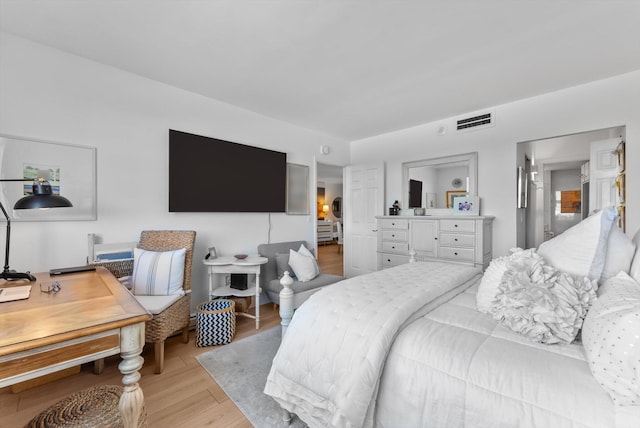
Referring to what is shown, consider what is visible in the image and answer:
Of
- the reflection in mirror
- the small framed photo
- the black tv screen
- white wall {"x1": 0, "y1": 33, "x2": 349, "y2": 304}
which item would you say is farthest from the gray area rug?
the reflection in mirror

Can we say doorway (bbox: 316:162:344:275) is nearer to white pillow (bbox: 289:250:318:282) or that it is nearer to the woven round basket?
white pillow (bbox: 289:250:318:282)

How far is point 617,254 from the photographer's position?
130cm

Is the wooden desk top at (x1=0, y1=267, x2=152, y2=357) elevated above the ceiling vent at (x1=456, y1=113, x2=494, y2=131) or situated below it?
below

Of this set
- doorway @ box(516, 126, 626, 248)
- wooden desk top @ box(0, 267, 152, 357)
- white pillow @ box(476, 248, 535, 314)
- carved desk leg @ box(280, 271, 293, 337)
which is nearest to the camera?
wooden desk top @ box(0, 267, 152, 357)

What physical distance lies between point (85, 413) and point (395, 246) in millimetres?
3543

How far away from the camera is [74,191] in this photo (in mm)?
2348

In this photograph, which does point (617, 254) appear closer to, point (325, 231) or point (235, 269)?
point (235, 269)

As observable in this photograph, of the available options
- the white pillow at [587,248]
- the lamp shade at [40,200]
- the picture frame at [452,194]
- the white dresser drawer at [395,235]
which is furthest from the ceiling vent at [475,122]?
the lamp shade at [40,200]

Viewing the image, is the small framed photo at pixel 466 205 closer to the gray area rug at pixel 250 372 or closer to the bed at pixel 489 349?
the bed at pixel 489 349

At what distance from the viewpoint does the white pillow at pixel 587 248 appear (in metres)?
1.29

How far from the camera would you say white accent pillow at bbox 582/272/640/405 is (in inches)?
30.4

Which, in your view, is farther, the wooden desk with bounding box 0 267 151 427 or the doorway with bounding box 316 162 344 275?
the doorway with bounding box 316 162 344 275

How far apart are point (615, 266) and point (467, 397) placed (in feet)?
3.33

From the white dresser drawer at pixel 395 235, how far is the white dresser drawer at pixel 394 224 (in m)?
0.06
